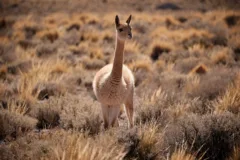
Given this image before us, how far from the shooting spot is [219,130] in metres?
4.27

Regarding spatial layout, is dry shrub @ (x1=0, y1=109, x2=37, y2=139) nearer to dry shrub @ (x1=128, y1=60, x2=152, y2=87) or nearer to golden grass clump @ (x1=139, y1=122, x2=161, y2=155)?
golden grass clump @ (x1=139, y1=122, x2=161, y2=155)

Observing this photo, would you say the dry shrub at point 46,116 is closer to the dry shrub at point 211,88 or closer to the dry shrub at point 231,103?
the dry shrub at point 231,103

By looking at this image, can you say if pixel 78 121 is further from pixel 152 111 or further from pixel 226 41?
pixel 226 41

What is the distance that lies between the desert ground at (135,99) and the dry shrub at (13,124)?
16 millimetres

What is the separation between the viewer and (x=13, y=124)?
503 centimetres

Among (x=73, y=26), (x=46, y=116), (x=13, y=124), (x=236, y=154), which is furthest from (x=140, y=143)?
(x=73, y=26)

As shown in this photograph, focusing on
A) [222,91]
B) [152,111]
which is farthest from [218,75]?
[152,111]

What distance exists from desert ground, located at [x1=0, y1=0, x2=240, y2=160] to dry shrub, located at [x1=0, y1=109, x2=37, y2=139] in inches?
0.6

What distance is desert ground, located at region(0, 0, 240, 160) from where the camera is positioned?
3.90 m

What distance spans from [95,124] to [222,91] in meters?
3.10

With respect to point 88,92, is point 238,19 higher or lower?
higher

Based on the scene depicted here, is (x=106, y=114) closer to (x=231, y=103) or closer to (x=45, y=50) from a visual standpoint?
(x=231, y=103)

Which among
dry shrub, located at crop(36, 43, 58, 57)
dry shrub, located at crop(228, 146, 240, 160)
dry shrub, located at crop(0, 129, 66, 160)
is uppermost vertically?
dry shrub, located at crop(0, 129, 66, 160)

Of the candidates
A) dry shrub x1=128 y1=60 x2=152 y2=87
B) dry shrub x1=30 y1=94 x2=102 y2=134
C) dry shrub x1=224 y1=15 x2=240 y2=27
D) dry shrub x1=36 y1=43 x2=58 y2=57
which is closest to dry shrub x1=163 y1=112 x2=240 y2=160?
dry shrub x1=30 y1=94 x2=102 y2=134
